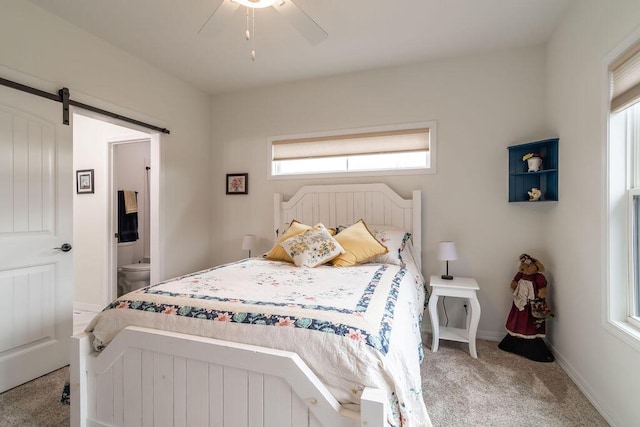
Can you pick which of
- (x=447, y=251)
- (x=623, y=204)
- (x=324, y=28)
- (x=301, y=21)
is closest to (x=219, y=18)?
(x=301, y=21)

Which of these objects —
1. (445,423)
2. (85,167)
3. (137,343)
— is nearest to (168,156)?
(85,167)

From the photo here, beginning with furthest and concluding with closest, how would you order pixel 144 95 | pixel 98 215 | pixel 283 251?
pixel 98 215 → pixel 144 95 → pixel 283 251

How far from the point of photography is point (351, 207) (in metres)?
3.28

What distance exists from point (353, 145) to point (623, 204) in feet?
7.36

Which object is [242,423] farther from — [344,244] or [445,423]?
[344,244]

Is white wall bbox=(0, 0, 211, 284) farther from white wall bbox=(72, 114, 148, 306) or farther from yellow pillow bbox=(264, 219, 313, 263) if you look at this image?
yellow pillow bbox=(264, 219, 313, 263)

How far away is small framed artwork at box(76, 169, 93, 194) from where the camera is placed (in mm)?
3796

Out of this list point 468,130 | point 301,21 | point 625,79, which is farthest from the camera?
point 468,130

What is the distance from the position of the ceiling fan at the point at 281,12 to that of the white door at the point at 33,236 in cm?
146

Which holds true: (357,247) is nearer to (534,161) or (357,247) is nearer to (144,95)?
(534,161)

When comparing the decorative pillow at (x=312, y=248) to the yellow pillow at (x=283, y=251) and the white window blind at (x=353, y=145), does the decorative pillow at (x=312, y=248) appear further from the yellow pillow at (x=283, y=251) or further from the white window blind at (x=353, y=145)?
the white window blind at (x=353, y=145)

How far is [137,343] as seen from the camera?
1406 millimetres

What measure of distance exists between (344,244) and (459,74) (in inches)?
79.8

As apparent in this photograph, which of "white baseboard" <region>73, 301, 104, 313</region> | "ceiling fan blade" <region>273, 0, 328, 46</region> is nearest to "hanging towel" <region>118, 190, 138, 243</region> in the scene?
"white baseboard" <region>73, 301, 104, 313</region>
